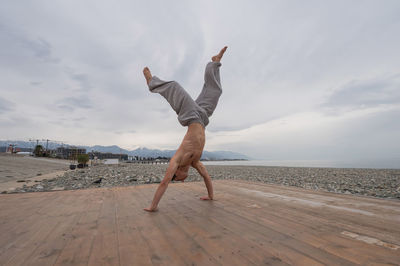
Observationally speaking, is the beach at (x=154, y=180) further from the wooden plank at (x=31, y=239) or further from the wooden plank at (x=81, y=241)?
the wooden plank at (x=81, y=241)

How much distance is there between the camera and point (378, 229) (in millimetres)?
2271

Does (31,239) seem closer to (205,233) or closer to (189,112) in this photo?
(205,233)

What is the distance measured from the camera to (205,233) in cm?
223

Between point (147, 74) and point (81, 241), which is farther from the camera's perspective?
point (147, 74)

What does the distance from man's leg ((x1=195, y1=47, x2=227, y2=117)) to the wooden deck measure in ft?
6.47

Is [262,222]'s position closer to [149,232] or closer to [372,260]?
[372,260]

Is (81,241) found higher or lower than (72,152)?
lower

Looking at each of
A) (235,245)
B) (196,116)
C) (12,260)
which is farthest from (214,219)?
(12,260)

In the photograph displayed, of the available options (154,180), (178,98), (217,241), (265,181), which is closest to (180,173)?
(178,98)

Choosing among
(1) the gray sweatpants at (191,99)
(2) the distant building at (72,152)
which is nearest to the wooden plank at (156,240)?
(1) the gray sweatpants at (191,99)

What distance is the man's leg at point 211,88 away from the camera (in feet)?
13.1

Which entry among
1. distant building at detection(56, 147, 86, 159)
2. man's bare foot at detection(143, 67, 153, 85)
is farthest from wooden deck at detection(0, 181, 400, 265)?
distant building at detection(56, 147, 86, 159)

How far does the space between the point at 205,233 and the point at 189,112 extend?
2140mm

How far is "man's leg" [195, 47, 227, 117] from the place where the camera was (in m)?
3.98
